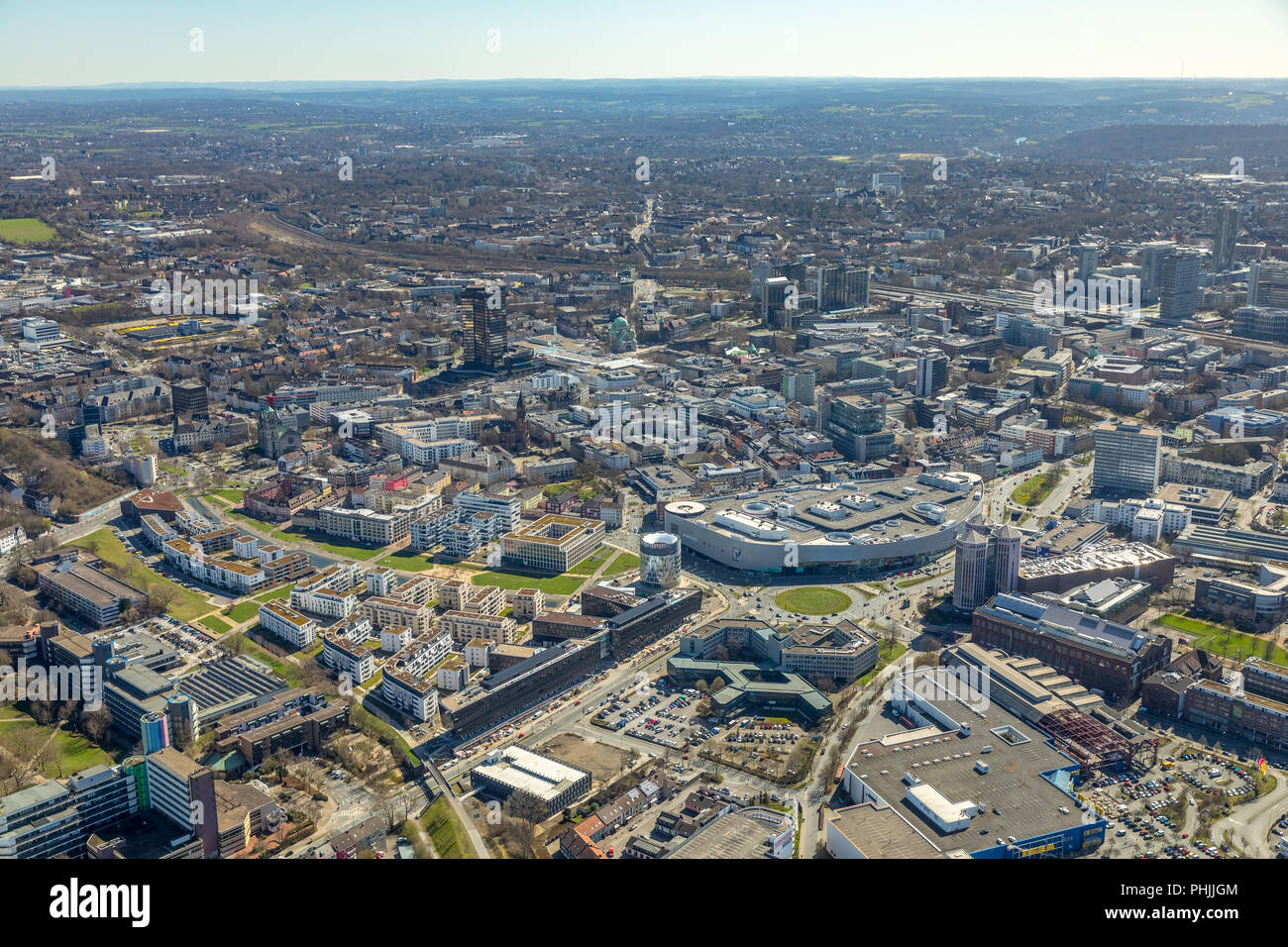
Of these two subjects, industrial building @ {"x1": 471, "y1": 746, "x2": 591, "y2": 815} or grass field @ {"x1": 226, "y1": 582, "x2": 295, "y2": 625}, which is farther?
grass field @ {"x1": 226, "y1": 582, "x2": 295, "y2": 625}

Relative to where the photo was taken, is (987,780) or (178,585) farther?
(178,585)

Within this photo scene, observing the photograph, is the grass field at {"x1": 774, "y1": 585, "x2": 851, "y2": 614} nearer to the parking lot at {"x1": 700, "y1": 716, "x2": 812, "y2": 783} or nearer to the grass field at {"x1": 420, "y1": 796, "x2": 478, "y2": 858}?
the parking lot at {"x1": 700, "y1": 716, "x2": 812, "y2": 783}

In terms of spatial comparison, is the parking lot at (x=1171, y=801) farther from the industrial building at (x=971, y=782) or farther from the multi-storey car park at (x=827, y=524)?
the multi-storey car park at (x=827, y=524)

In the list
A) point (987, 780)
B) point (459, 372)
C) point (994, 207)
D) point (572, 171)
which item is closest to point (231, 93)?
point (572, 171)

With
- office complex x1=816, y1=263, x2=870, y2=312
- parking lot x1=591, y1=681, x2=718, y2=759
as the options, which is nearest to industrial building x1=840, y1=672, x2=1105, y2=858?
parking lot x1=591, y1=681, x2=718, y2=759

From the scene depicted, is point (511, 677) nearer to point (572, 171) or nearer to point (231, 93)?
point (572, 171)

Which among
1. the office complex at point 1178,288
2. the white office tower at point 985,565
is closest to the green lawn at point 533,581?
the white office tower at point 985,565

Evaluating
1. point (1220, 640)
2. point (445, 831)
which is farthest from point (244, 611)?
point (1220, 640)
